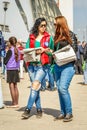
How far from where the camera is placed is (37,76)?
9.47 m

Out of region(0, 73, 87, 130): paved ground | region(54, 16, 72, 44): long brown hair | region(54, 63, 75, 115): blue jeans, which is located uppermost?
region(54, 16, 72, 44): long brown hair

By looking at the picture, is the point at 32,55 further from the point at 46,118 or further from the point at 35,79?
the point at 46,118

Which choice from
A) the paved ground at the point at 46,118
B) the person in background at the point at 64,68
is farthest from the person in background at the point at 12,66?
the person in background at the point at 64,68

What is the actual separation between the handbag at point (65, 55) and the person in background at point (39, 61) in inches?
9.4

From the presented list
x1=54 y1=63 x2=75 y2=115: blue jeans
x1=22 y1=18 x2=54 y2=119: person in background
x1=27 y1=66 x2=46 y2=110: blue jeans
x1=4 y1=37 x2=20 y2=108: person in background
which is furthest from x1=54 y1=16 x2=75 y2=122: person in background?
x1=4 y1=37 x2=20 y2=108: person in background

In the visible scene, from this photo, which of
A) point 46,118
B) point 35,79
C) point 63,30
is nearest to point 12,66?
point 35,79

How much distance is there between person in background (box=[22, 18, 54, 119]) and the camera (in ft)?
30.9

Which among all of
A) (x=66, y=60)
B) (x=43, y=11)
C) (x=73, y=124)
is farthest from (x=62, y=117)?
(x=43, y=11)

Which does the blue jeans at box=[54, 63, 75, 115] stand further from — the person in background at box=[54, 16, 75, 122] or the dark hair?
the dark hair

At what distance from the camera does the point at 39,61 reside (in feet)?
31.1

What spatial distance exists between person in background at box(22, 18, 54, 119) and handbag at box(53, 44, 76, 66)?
24 centimetres

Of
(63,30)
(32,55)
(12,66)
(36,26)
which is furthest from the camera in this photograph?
(12,66)

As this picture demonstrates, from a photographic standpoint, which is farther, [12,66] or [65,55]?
[12,66]

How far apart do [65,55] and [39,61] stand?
60 centimetres
